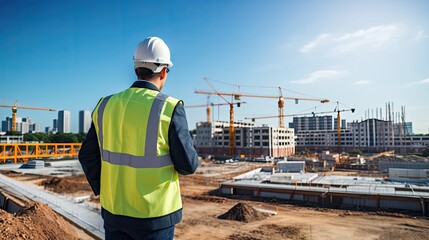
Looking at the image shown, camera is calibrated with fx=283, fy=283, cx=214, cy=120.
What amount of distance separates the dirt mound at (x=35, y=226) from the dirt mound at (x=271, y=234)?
6064 mm

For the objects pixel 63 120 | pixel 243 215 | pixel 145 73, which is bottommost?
pixel 243 215

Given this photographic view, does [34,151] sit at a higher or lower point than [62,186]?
higher

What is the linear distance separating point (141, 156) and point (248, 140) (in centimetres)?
5414

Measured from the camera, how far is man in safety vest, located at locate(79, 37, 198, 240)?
1207 mm

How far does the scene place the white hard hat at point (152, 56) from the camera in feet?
4.64

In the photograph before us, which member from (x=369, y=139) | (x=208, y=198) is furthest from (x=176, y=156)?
(x=369, y=139)

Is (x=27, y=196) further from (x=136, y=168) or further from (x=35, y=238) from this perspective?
(x=136, y=168)

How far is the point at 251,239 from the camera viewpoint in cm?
902

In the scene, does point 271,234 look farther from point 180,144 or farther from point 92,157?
point 180,144

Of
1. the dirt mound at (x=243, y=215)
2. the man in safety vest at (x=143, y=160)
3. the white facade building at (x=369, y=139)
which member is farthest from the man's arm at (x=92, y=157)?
the white facade building at (x=369, y=139)

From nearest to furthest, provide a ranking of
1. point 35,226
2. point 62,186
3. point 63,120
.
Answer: point 35,226
point 62,186
point 63,120

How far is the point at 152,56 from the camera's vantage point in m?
1.41

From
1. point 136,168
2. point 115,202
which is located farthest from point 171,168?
point 115,202

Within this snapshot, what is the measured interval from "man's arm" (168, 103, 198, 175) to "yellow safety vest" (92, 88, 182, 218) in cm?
3
